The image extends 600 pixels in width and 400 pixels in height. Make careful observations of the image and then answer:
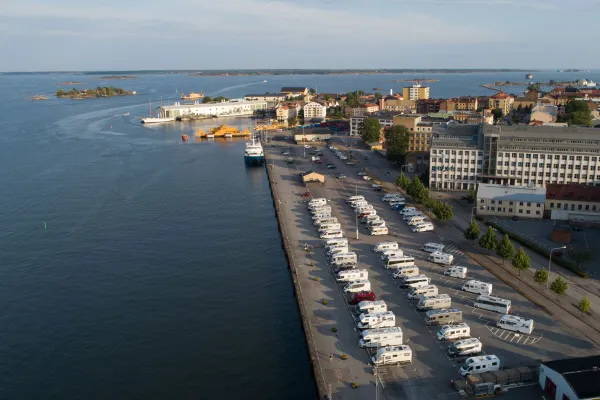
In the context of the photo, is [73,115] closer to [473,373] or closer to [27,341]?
[27,341]

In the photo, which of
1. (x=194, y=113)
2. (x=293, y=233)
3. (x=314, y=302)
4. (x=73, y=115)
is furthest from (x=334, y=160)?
(x=73, y=115)

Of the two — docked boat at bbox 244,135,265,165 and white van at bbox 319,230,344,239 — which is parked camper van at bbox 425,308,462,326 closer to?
white van at bbox 319,230,344,239

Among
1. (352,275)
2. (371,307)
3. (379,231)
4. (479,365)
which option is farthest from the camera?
(379,231)

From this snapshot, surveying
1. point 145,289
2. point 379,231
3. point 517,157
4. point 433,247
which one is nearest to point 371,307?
point 433,247

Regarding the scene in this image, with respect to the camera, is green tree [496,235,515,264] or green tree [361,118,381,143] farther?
green tree [361,118,381,143]

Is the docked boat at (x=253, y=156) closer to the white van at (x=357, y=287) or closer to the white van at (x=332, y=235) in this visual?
the white van at (x=332, y=235)

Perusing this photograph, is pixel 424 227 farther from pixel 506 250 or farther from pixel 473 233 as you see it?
pixel 506 250

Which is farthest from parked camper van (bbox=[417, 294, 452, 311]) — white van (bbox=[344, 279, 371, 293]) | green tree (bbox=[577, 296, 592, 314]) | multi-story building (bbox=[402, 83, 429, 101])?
multi-story building (bbox=[402, 83, 429, 101])
